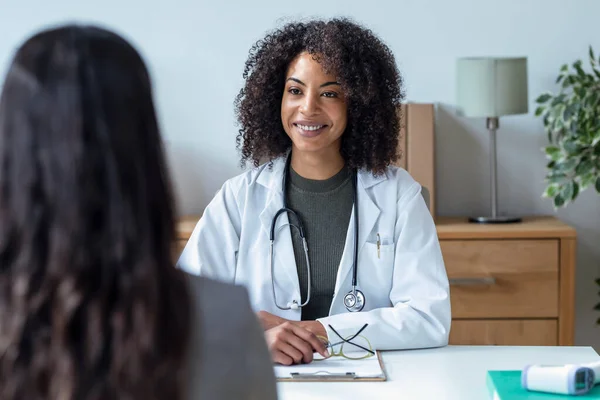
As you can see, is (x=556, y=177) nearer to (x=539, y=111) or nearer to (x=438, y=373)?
(x=539, y=111)

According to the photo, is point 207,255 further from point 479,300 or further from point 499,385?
point 479,300

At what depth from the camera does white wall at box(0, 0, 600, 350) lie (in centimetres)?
363

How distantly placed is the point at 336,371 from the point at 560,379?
44 centimetres

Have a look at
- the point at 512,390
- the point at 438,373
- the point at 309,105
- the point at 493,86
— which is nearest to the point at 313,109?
the point at 309,105

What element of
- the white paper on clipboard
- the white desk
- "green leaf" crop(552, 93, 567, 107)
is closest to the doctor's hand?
the white paper on clipboard

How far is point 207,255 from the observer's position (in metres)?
2.28

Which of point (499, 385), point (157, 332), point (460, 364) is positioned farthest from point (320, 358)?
point (157, 332)

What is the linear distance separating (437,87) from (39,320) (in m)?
3.03

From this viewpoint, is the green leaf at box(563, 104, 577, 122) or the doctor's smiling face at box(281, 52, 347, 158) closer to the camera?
the doctor's smiling face at box(281, 52, 347, 158)

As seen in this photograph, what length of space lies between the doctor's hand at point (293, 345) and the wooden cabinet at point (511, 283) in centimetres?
148

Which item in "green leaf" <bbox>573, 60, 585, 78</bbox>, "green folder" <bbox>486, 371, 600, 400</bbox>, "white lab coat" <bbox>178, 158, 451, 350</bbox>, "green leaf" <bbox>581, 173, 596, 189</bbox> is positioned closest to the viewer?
"green folder" <bbox>486, 371, 600, 400</bbox>

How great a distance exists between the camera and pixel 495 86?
3334mm

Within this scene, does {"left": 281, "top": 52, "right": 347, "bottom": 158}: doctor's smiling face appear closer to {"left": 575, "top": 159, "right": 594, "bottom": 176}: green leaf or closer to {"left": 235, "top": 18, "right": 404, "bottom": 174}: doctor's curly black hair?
{"left": 235, "top": 18, "right": 404, "bottom": 174}: doctor's curly black hair

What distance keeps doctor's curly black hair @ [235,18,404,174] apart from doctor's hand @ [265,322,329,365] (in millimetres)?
639
